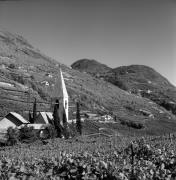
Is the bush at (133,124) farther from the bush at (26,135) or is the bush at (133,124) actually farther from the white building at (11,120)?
the bush at (26,135)

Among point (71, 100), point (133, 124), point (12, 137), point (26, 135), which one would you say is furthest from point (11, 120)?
point (71, 100)

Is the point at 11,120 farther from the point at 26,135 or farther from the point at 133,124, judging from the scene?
the point at 133,124

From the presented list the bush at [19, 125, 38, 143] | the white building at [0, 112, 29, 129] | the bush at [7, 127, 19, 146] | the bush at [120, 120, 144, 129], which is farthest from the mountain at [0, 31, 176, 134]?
the bush at [7, 127, 19, 146]

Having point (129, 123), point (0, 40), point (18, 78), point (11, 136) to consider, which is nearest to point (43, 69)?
point (18, 78)

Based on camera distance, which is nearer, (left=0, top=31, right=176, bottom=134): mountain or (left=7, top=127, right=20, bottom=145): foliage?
(left=7, top=127, right=20, bottom=145): foliage

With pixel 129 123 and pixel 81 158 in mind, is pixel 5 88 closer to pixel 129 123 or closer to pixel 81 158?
pixel 129 123

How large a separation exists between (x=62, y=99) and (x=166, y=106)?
8915 centimetres

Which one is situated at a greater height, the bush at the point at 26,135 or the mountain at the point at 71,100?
the mountain at the point at 71,100

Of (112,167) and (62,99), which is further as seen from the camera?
(62,99)

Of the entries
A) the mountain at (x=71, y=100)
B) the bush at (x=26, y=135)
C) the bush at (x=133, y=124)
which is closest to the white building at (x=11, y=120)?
the mountain at (x=71, y=100)

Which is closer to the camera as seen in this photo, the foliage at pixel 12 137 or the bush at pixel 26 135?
the foliage at pixel 12 137

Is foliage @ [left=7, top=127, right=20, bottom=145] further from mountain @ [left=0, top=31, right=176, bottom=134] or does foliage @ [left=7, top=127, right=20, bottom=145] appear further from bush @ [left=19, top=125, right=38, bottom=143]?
mountain @ [left=0, top=31, right=176, bottom=134]

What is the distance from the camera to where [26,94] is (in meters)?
64.2

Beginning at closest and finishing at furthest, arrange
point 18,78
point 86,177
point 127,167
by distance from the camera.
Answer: point 86,177 → point 127,167 → point 18,78
